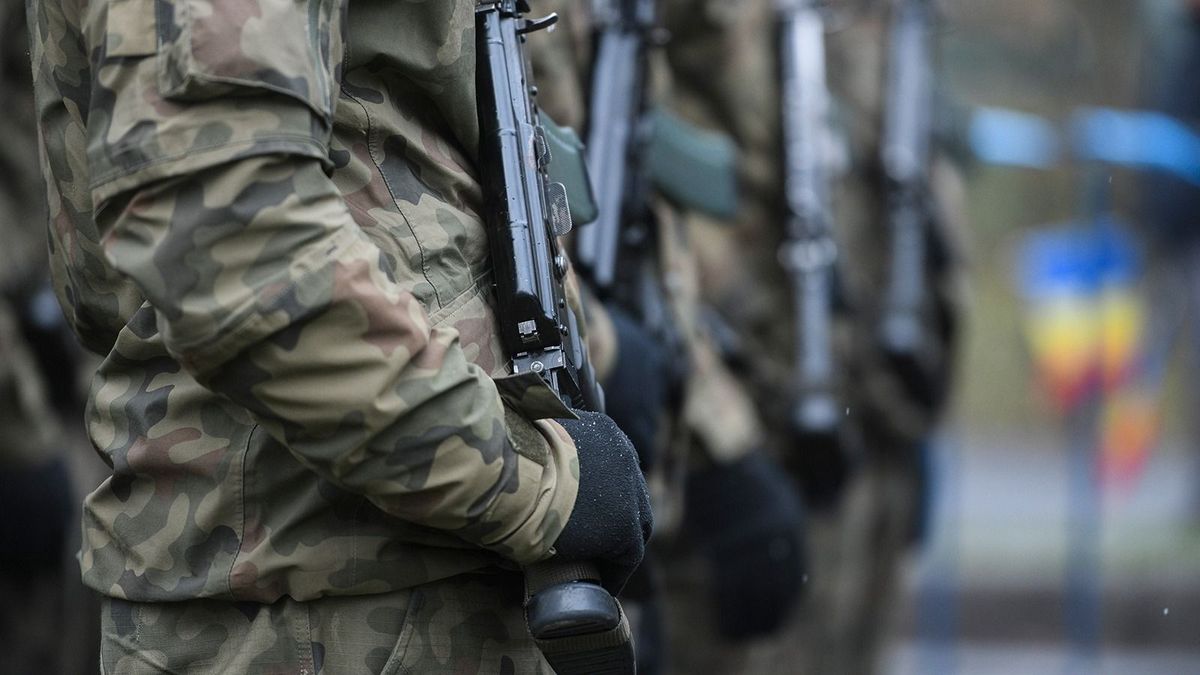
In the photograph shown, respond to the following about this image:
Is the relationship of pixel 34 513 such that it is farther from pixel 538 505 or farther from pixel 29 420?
pixel 538 505

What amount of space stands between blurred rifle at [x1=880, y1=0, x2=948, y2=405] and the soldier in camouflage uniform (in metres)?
4.02

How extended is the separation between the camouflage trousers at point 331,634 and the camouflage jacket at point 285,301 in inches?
1.1

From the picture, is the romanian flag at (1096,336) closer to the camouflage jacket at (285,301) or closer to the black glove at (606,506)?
the black glove at (606,506)

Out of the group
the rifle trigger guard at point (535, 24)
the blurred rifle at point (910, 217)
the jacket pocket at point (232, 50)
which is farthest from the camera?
the blurred rifle at point (910, 217)

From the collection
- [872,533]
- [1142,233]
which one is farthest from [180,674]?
[1142,233]

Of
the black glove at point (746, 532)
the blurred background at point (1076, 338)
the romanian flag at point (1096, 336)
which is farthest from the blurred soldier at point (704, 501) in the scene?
the romanian flag at point (1096, 336)

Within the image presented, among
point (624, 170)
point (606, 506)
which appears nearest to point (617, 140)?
point (624, 170)

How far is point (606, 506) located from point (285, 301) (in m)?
0.41

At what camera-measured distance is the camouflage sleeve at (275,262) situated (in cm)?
157

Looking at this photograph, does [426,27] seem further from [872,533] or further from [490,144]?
[872,533]

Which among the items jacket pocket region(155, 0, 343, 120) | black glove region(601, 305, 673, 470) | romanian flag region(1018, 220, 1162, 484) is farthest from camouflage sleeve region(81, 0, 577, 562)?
romanian flag region(1018, 220, 1162, 484)

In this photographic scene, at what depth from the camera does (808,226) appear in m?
5.15

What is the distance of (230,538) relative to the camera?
1.77 metres

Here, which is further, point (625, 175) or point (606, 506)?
point (625, 175)
